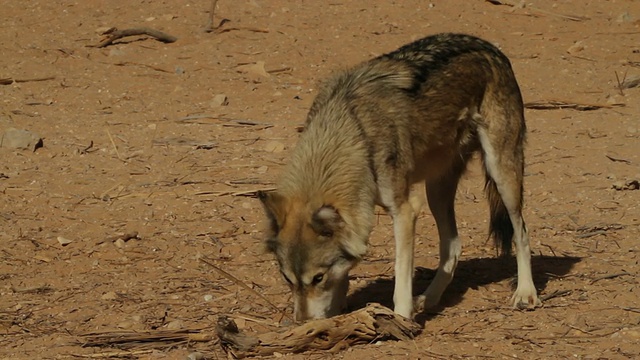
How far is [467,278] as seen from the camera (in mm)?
8508

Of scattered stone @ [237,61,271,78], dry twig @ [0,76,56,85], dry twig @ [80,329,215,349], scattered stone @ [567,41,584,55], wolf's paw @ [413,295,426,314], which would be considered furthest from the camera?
scattered stone @ [567,41,584,55]

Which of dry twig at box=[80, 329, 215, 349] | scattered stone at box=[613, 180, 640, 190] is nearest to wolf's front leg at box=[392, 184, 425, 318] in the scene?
dry twig at box=[80, 329, 215, 349]

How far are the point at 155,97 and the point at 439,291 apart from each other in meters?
5.58

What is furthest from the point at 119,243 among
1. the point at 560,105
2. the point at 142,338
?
the point at 560,105

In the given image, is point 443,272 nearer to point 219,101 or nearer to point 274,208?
point 274,208

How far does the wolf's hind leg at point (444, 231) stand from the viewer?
7.93 meters

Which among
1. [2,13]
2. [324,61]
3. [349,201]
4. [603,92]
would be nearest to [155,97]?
[324,61]

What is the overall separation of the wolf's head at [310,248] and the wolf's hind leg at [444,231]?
124 centimetres

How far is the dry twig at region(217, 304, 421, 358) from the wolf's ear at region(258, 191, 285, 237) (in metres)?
0.66

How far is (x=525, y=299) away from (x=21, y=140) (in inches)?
222

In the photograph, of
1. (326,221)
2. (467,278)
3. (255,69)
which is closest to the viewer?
(326,221)

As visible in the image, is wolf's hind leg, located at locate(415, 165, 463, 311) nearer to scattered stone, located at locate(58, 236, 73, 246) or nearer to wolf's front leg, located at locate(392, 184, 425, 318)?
wolf's front leg, located at locate(392, 184, 425, 318)

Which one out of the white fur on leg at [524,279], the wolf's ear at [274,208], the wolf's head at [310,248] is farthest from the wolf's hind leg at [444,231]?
the wolf's ear at [274,208]

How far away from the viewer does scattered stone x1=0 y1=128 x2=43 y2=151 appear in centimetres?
1084
